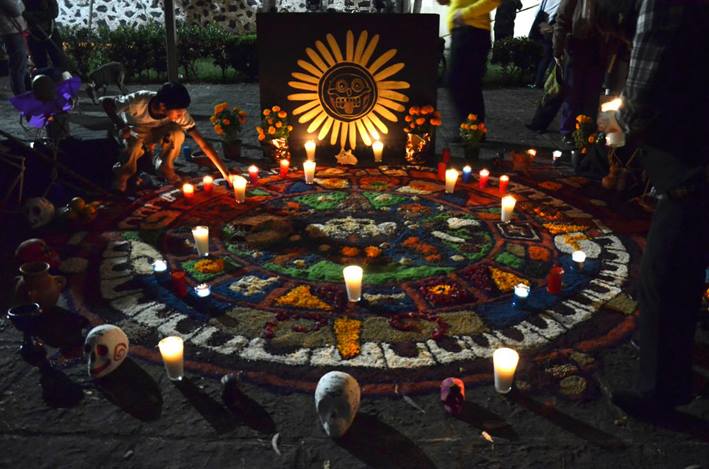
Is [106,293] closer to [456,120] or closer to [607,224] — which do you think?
[607,224]

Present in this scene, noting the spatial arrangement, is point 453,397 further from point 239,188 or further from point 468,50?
point 468,50

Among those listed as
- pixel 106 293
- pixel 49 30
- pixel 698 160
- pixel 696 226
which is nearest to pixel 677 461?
pixel 696 226

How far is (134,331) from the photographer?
3604 millimetres

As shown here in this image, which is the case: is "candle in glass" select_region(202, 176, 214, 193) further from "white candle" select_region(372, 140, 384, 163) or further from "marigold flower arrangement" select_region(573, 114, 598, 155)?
"marigold flower arrangement" select_region(573, 114, 598, 155)

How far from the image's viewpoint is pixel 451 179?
591 centimetres

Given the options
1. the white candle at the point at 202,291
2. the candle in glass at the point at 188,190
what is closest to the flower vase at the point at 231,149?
the candle in glass at the point at 188,190

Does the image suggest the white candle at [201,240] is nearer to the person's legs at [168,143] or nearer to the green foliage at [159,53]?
the person's legs at [168,143]

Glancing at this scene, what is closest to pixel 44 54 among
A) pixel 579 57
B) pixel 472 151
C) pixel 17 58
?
pixel 17 58

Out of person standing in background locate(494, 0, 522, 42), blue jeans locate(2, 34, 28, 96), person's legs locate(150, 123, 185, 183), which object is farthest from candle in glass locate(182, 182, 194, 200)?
person standing in background locate(494, 0, 522, 42)

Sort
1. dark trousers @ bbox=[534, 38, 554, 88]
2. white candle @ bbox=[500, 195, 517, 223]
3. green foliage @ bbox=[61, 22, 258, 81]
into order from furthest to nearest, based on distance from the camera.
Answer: green foliage @ bbox=[61, 22, 258, 81] < dark trousers @ bbox=[534, 38, 554, 88] < white candle @ bbox=[500, 195, 517, 223]

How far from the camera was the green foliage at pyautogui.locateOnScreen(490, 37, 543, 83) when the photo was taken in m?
13.2

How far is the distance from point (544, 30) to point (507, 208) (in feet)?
17.9

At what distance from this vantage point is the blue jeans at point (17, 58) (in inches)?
351

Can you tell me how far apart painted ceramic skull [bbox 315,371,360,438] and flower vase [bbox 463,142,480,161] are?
192 inches
